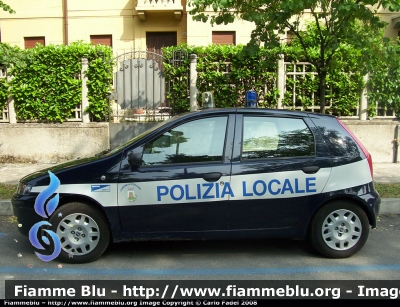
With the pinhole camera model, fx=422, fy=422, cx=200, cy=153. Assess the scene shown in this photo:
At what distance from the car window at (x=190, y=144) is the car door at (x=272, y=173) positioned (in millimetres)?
210

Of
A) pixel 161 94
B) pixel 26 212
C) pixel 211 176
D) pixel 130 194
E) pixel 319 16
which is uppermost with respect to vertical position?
pixel 319 16

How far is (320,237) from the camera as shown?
4574 millimetres

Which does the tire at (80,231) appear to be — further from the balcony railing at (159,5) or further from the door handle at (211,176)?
the balcony railing at (159,5)

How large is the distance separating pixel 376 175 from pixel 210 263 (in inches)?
210

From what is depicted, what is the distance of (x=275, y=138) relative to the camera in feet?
15.2

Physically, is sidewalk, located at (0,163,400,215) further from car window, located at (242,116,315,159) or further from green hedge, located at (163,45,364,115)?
car window, located at (242,116,315,159)

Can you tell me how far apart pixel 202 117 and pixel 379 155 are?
21.4 feet

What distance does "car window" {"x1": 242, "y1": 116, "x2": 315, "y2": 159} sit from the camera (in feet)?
15.0

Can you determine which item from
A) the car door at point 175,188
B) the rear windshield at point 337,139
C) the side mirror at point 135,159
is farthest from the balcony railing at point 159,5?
the side mirror at point 135,159

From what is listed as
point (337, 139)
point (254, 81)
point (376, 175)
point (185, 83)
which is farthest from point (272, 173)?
point (185, 83)

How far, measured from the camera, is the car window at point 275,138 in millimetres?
4566

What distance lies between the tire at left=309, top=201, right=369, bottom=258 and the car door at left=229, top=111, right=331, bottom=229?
0.66 feet

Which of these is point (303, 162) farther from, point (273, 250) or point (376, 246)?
point (376, 246)

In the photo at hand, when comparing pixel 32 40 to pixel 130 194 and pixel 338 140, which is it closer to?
pixel 130 194
